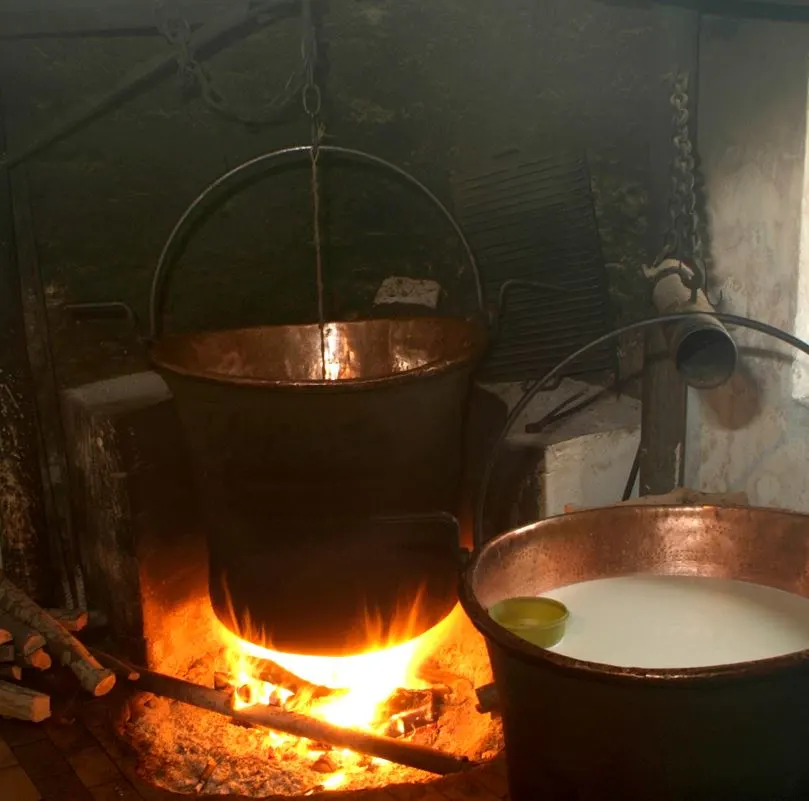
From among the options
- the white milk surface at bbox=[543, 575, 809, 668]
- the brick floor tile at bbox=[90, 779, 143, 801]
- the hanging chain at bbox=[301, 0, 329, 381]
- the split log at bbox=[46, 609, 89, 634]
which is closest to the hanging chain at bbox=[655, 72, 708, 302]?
the white milk surface at bbox=[543, 575, 809, 668]

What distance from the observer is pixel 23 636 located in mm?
3236

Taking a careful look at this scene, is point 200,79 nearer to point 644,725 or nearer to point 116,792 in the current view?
point 116,792

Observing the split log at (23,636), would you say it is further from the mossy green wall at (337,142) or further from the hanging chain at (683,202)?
the hanging chain at (683,202)

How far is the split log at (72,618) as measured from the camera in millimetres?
3535

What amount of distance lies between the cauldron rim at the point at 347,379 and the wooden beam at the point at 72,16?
1329mm

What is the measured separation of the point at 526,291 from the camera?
12.5ft

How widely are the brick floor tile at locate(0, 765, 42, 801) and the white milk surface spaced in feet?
5.38

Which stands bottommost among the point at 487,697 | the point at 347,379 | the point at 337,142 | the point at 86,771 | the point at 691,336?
the point at 86,771

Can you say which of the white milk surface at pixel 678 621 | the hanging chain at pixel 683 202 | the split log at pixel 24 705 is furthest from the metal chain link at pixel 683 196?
the split log at pixel 24 705

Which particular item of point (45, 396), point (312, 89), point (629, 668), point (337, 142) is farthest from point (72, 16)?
point (629, 668)

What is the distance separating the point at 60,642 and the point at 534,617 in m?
2.01

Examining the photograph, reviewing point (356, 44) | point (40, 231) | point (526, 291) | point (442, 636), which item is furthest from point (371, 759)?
point (356, 44)

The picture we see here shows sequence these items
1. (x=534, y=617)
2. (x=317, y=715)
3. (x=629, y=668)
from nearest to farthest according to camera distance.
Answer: (x=629, y=668), (x=534, y=617), (x=317, y=715)

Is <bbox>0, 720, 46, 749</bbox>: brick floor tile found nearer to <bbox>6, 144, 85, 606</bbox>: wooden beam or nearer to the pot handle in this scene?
<bbox>6, 144, 85, 606</bbox>: wooden beam
